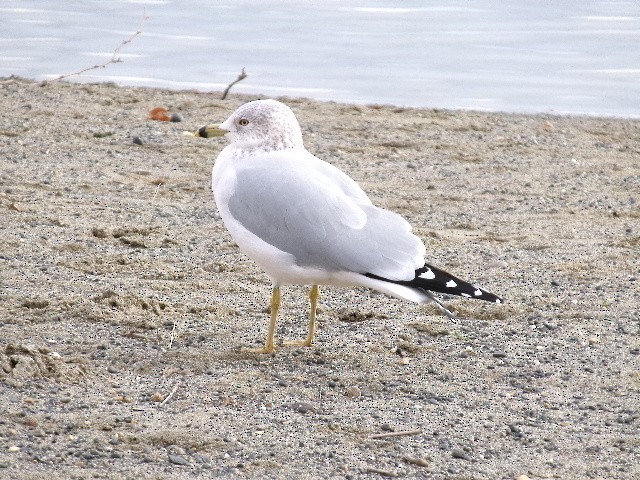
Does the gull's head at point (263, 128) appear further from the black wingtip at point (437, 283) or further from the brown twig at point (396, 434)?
the brown twig at point (396, 434)

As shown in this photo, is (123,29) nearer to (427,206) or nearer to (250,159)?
(427,206)

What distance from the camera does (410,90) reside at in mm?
11062

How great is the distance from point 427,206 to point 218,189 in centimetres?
249

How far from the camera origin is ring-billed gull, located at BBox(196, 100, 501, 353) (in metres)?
4.62

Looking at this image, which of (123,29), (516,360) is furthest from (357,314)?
(123,29)

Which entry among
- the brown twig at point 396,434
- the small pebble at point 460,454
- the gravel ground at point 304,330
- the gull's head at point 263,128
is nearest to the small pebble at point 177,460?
the gravel ground at point 304,330

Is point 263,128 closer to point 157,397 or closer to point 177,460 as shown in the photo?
point 157,397

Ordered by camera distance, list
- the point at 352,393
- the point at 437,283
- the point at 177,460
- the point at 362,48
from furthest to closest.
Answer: the point at 362,48 < the point at 437,283 < the point at 352,393 < the point at 177,460

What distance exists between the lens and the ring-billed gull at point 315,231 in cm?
462

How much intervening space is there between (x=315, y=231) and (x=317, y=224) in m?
0.03

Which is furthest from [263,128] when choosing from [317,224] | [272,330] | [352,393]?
[352,393]

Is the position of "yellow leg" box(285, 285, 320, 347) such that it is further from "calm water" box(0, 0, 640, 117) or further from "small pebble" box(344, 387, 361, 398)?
"calm water" box(0, 0, 640, 117)

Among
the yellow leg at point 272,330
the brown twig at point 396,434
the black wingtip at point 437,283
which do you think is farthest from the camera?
the yellow leg at point 272,330

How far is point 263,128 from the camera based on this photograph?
16.1ft
